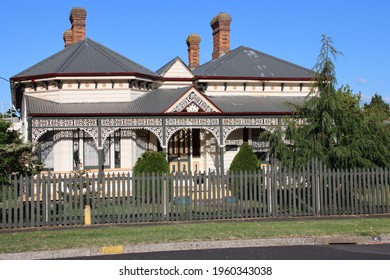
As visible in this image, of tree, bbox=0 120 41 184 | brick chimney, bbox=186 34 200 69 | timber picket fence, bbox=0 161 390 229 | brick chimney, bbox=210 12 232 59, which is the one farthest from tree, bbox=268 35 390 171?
brick chimney, bbox=186 34 200 69

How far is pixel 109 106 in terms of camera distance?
82.0 feet

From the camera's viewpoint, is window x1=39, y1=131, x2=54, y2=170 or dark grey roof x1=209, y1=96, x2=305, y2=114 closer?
window x1=39, y1=131, x2=54, y2=170

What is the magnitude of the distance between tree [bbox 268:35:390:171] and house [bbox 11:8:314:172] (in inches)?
199

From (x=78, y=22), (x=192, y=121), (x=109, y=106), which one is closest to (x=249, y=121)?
(x=192, y=121)

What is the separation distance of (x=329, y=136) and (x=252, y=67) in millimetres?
11917

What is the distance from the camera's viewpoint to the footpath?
428 inches

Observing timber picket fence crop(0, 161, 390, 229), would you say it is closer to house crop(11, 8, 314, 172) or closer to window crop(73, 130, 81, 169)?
house crop(11, 8, 314, 172)

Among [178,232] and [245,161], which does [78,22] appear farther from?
[178,232]

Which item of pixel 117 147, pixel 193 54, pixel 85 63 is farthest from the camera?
pixel 193 54

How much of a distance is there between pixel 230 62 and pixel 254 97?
259 cm

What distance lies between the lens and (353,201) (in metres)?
16.3

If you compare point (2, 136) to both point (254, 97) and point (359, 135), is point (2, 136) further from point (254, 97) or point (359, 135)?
point (254, 97)

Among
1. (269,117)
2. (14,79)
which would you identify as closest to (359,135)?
(269,117)

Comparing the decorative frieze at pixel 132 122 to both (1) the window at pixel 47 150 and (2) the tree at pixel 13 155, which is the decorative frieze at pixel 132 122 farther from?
(2) the tree at pixel 13 155
